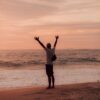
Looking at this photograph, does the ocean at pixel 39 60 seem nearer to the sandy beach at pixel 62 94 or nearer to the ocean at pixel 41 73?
the ocean at pixel 41 73

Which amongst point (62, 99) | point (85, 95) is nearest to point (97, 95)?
point (85, 95)

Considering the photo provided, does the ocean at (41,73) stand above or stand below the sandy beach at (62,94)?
below

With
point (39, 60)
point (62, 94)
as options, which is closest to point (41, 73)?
point (62, 94)

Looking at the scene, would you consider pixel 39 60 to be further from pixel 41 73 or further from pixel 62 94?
pixel 62 94

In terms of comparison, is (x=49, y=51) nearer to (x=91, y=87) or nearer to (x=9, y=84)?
(x=91, y=87)

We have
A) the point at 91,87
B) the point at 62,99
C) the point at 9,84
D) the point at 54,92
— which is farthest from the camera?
the point at 9,84

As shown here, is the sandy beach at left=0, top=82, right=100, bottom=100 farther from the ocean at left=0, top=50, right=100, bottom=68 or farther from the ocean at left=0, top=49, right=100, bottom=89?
the ocean at left=0, top=50, right=100, bottom=68

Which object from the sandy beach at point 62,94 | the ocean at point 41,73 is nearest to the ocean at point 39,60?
the ocean at point 41,73

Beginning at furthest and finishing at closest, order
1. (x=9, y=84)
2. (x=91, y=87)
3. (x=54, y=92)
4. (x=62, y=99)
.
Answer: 1. (x=9, y=84)
2. (x=91, y=87)
3. (x=54, y=92)
4. (x=62, y=99)

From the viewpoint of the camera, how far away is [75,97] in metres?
12.3

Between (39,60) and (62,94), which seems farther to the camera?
(39,60)

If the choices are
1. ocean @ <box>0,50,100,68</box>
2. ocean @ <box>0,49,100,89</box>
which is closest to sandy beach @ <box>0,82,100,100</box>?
ocean @ <box>0,49,100,89</box>

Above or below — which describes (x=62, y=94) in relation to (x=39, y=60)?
above

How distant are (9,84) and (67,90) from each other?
283 inches
